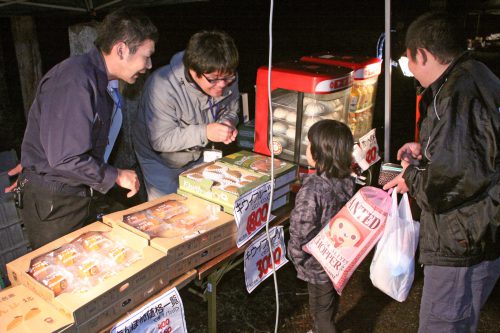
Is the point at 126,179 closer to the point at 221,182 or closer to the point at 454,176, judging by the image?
the point at 221,182

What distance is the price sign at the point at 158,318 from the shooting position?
1.92 meters

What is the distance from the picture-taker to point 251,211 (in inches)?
99.6

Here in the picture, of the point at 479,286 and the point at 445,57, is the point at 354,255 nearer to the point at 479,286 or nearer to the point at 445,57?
the point at 479,286

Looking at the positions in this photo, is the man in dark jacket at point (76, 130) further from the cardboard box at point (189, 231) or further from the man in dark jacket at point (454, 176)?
the man in dark jacket at point (454, 176)

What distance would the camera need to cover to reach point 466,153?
1972 mm

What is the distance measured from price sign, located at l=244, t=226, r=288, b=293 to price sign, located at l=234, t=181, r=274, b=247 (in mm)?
87

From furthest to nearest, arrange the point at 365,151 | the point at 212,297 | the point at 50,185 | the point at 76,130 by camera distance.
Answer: the point at 365,151 < the point at 212,297 < the point at 50,185 < the point at 76,130

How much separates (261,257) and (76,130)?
141 centimetres

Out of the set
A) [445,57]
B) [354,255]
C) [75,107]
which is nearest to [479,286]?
[354,255]

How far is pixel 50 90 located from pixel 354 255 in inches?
75.8

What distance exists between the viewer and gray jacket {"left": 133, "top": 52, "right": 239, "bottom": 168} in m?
3.00

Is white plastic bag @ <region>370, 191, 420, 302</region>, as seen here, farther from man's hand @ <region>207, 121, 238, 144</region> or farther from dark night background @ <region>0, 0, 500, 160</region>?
dark night background @ <region>0, 0, 500, 160</region>

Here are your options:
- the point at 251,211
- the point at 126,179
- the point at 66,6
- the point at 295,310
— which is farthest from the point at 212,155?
the point at 66,6

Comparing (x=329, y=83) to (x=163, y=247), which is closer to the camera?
(x=163, y=247)
